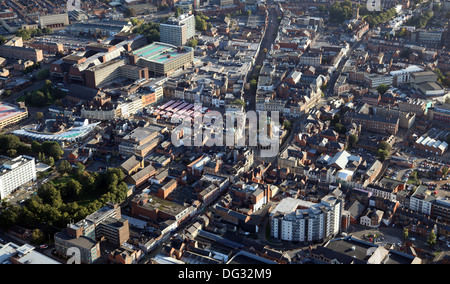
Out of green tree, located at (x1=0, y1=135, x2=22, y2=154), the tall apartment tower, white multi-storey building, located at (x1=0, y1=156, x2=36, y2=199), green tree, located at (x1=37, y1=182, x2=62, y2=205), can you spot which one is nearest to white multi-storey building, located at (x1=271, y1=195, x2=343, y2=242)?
green tree, located at (x1=37, y1=182, x2=62, y2=205)

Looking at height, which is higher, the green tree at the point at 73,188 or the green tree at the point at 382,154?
the green tree at the point at 382,154

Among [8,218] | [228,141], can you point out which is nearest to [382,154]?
[228,141]

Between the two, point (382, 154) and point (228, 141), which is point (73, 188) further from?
point (382, 154)

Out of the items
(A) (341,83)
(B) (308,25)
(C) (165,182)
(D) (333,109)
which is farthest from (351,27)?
(C) (165,182)

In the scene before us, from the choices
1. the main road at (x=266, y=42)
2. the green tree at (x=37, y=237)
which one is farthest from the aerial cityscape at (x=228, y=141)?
the main road at (x=266, y=42)

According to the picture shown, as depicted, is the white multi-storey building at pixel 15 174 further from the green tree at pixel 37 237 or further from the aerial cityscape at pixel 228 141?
the green tree at pixel 37 237

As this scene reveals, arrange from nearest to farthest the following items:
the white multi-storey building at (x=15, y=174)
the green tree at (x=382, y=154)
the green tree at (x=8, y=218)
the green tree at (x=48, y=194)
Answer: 1. the green tree at (x=8, y=218)
2. the green tree at (x=48, y=194)
3. the white multi-storey building at (x=15, y=174)
4. the green tree at (x=382, y=154)

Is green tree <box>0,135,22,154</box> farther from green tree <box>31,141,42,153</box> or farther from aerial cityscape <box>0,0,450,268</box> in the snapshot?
green tree <box>31,141,42,153</box>
